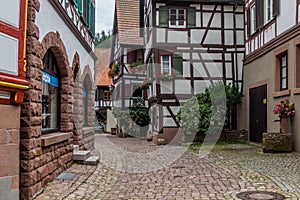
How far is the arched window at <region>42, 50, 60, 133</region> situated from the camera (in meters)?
7.03

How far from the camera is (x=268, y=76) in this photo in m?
12.6

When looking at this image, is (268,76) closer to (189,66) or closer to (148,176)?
(189,66)

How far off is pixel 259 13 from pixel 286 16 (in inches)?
84.6

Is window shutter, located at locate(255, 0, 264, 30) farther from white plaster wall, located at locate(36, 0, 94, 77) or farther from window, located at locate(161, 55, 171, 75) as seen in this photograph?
white plaster wall, located at locate(36, 0, 94, 77)

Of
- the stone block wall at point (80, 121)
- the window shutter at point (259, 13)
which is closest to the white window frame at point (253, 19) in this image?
the window shutter at point (259, 13)

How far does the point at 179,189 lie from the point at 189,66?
10085 mm

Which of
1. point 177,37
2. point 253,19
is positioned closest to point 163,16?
point 177,37

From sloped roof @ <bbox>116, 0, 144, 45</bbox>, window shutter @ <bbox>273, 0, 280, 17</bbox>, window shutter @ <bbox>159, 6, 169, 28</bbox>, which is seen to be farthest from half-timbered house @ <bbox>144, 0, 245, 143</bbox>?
sloped roof @ <bbox>116, 0, 144, 45</bbox>

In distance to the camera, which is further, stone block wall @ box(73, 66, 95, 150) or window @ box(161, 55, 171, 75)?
window @ box(161, 55, 171, 75)

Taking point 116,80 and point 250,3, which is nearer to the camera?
point 250,3

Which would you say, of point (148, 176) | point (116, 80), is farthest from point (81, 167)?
point (116, 80)

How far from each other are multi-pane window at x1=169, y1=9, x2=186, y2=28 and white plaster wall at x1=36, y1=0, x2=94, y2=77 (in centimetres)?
597

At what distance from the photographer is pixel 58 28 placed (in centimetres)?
714

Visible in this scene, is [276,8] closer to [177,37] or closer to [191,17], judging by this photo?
[191,17]
